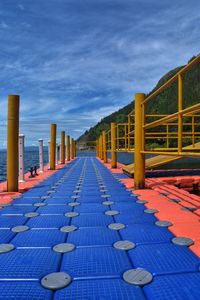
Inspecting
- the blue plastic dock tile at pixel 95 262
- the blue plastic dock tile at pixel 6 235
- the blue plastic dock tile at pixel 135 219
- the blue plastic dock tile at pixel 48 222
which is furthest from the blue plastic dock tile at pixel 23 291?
the blue plastic dock tile at pixel 135 219

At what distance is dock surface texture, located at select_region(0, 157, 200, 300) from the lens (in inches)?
59.1

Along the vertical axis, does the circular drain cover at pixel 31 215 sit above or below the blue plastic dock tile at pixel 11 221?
above

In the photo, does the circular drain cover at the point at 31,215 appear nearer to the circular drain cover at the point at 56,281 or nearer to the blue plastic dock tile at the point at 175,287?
the circular drain cover at the point at 56,281

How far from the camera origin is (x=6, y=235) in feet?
7.80

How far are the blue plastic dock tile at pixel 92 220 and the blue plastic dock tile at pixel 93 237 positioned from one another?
152 millimetres

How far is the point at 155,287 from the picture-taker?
1512mm

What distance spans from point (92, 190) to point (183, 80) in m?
2.37

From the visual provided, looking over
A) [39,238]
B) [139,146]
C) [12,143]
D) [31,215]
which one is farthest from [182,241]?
[12,143]

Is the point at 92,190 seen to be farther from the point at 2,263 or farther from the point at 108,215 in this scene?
the point at 2,263

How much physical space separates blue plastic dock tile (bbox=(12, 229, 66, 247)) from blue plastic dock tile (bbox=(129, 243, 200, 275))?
24.7 inches

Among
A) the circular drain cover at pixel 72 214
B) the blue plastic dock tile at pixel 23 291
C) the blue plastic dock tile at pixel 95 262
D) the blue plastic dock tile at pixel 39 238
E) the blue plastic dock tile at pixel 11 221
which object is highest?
the circular drain cover at pixel 72 214

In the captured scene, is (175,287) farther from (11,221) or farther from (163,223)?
(11,221)

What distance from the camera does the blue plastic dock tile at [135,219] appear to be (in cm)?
271

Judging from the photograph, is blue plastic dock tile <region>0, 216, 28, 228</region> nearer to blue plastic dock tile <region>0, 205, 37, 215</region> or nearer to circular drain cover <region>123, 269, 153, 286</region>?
blue plastic dock tile <region>0, 205, 37, 215</region>
